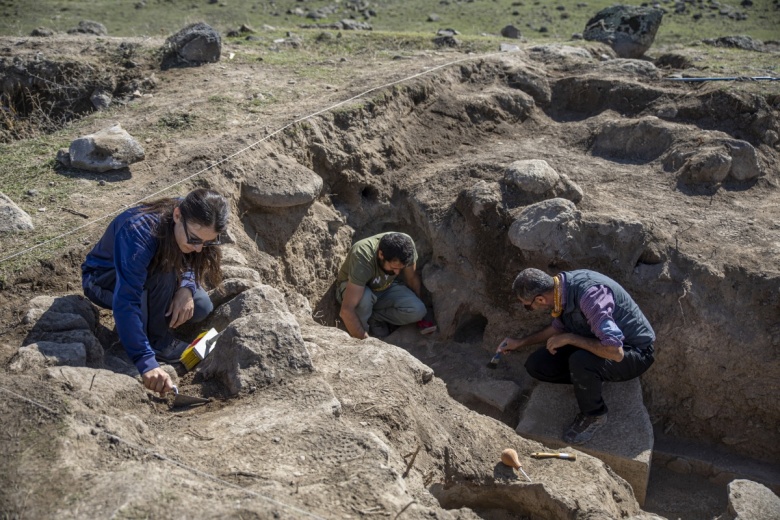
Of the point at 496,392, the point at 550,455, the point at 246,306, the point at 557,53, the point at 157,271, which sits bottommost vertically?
the point at 496,392

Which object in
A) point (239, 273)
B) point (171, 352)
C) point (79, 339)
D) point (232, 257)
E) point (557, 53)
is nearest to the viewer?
point (79, 339)

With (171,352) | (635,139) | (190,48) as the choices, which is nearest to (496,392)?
(171,352)

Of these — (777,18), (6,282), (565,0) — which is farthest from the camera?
(565,0)

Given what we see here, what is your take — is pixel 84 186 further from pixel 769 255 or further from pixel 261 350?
pixel 769 255

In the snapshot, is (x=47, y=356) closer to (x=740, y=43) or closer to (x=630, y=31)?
(x=630, y=31)

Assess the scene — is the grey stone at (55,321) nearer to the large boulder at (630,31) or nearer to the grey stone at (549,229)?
the grey stone at (549,229)

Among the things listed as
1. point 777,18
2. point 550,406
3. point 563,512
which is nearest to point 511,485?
point 563,512

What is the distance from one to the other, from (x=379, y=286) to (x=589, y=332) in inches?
72.3

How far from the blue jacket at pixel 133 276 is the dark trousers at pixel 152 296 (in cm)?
17

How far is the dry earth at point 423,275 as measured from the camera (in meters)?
3.24

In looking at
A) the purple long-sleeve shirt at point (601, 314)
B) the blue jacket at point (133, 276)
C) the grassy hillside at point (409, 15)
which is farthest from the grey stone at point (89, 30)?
the purple long-sleeve shirt at point (601, 314)

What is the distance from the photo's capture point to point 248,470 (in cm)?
326

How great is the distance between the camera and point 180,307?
427 cm

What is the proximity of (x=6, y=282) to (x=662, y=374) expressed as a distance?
479 cm
